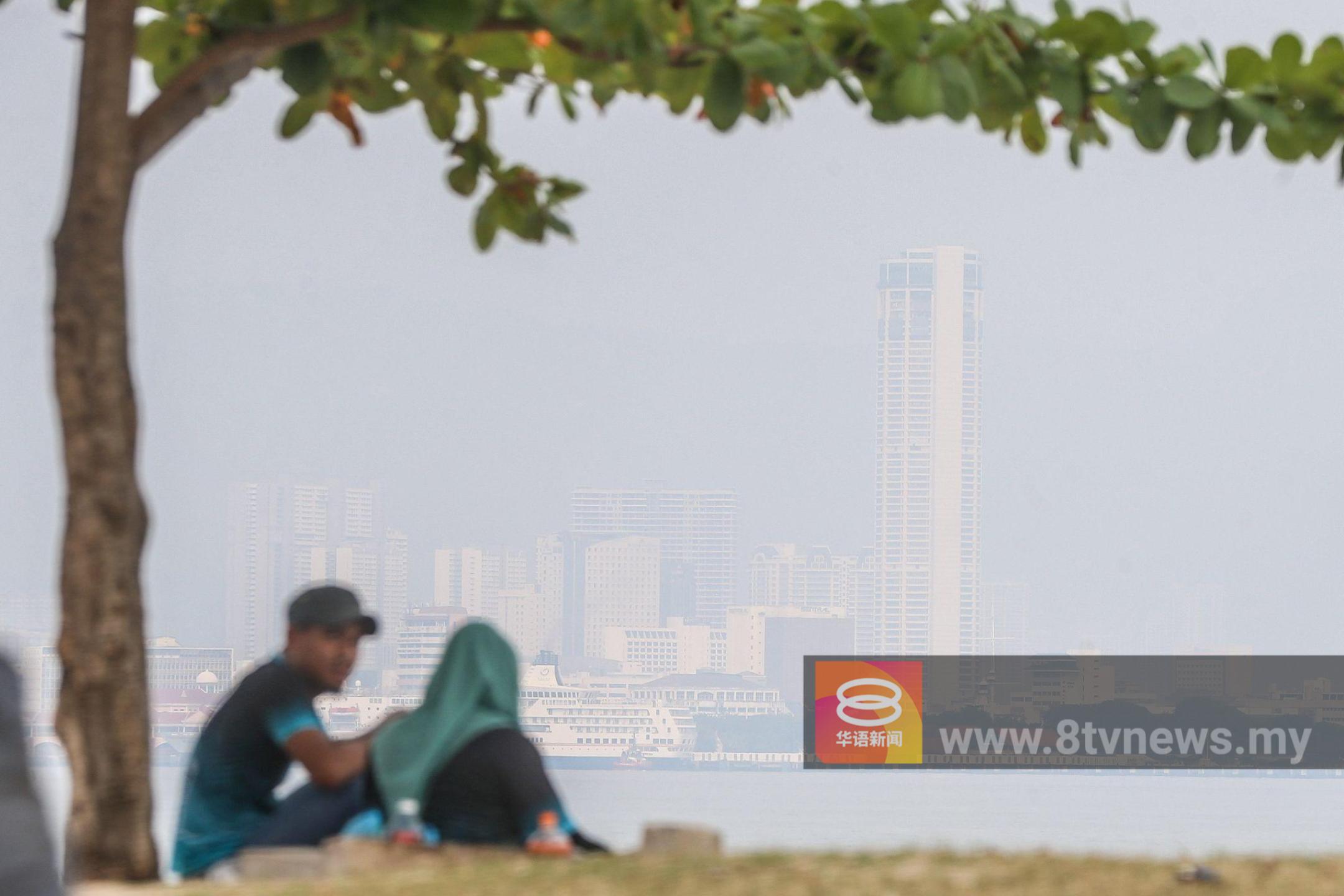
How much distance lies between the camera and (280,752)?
12.0ft

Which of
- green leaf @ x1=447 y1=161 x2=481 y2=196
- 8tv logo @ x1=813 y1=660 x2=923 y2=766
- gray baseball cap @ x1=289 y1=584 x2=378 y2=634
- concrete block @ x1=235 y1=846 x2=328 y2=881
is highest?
green leaf @ x1=447 y1=161 x2=481 y2=196

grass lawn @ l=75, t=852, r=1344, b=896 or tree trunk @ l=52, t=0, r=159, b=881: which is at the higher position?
tree trunk @ l=52, t=0, r=159, b=881

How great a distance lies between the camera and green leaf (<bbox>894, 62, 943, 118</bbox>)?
3369 millimetres

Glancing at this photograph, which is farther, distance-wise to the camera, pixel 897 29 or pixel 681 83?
pixel 681 83

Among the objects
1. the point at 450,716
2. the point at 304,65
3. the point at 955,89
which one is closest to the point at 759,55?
the point at 955,89

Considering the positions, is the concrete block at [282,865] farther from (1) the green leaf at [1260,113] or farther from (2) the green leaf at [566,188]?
(1) the green leaf at [1260,113]

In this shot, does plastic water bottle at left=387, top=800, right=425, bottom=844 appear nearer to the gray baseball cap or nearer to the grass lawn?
the grass lawn

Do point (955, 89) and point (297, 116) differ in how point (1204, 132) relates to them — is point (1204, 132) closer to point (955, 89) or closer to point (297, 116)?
point (955, 89)

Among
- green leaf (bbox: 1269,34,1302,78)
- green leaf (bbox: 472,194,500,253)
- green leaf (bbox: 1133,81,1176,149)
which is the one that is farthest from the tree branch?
green leaf (bbox: 1269,34,1302,78)

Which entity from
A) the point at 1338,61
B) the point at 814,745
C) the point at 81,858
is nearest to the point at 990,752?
the point at 814,745

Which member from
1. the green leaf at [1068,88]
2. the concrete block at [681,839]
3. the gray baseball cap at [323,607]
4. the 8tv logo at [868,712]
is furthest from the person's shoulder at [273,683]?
the 8tv logo at [868,712]

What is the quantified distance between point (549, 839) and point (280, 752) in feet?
2.41

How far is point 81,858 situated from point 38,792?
7.43 ft

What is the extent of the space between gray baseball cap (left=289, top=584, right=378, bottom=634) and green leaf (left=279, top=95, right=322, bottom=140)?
1.31 metres
